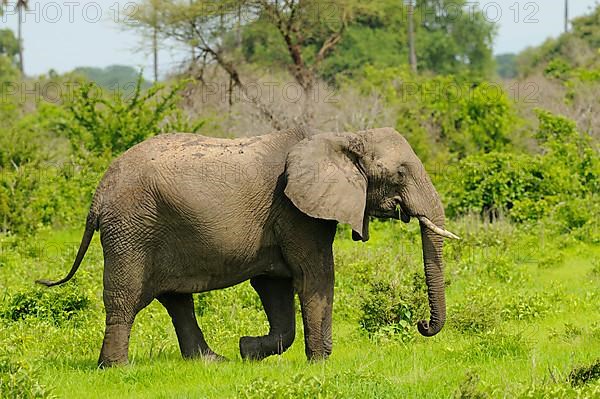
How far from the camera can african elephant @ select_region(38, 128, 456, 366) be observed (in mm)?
7828

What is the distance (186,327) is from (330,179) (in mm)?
1758

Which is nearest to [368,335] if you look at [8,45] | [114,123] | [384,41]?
[114,123]

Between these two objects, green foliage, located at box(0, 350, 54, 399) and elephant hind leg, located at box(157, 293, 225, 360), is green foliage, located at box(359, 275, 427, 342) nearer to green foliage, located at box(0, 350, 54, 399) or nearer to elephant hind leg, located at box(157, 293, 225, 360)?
elephant hind leg, located at box(157, 293, 225, 360)

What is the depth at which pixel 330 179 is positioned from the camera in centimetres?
791

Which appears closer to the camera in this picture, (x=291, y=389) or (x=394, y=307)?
(x=291, y=389)

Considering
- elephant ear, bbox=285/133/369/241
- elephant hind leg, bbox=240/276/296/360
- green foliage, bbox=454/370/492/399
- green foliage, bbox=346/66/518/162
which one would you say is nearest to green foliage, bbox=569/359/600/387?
green foliage, bbox=454/370/492/399

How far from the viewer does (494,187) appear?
1875 centimetres

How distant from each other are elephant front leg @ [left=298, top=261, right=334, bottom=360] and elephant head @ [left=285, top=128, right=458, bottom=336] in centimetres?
46

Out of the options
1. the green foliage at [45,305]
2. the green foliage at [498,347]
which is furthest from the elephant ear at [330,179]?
the green foliage at [45,305]

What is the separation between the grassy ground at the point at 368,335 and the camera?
6746 mm

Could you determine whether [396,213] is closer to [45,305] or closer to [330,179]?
[330,179]

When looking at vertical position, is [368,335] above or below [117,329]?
below

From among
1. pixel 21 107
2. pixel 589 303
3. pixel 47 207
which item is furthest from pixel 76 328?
pixel 21 107

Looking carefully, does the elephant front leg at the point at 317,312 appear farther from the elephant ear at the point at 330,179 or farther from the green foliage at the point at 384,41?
the green foliage at the point at 384,41
